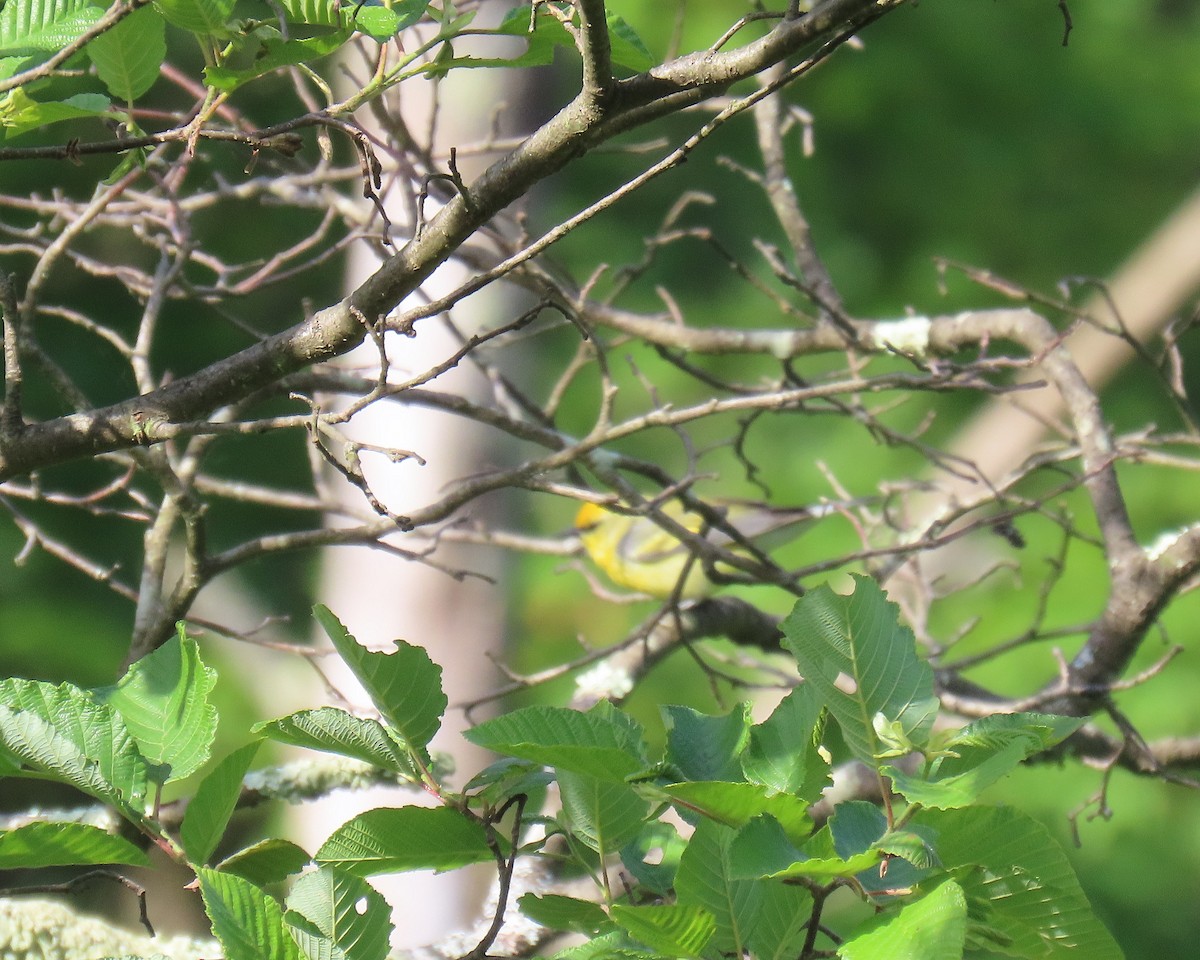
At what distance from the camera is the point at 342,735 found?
2.68ft

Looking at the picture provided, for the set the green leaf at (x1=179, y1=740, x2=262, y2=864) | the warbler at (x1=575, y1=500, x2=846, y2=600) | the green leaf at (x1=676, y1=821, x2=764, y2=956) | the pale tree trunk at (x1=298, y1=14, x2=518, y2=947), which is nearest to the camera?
the green leaf at (x1=676, y1=821, x2=764, y2=956)

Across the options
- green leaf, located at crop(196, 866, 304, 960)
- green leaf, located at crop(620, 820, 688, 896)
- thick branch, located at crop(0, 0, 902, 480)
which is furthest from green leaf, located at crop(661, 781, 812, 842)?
thick branch, located at crop(0, 0, 902, 480)

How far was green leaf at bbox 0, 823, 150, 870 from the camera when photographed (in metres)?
0.79

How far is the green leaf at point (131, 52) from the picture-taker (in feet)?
3.65

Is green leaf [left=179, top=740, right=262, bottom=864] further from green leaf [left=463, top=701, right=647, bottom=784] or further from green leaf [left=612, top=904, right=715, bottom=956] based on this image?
green leaf [left=612, top=904, right=715, bottom=956]

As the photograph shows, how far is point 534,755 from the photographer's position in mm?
728

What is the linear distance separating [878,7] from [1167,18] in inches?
297

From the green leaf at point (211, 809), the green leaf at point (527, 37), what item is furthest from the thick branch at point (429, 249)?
the green leaf at point (211, 809)

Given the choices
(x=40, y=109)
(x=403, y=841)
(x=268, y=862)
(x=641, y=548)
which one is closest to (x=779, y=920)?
(x=403, y=841)

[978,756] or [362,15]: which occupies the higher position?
[362,15]

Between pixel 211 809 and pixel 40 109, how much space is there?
63 centimetres

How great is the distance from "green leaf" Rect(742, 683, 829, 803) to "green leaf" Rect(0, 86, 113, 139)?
764mm

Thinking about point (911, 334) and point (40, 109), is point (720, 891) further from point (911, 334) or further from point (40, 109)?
point (911, 334)

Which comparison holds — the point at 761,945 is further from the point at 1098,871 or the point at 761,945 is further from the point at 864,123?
the point at 864,123
